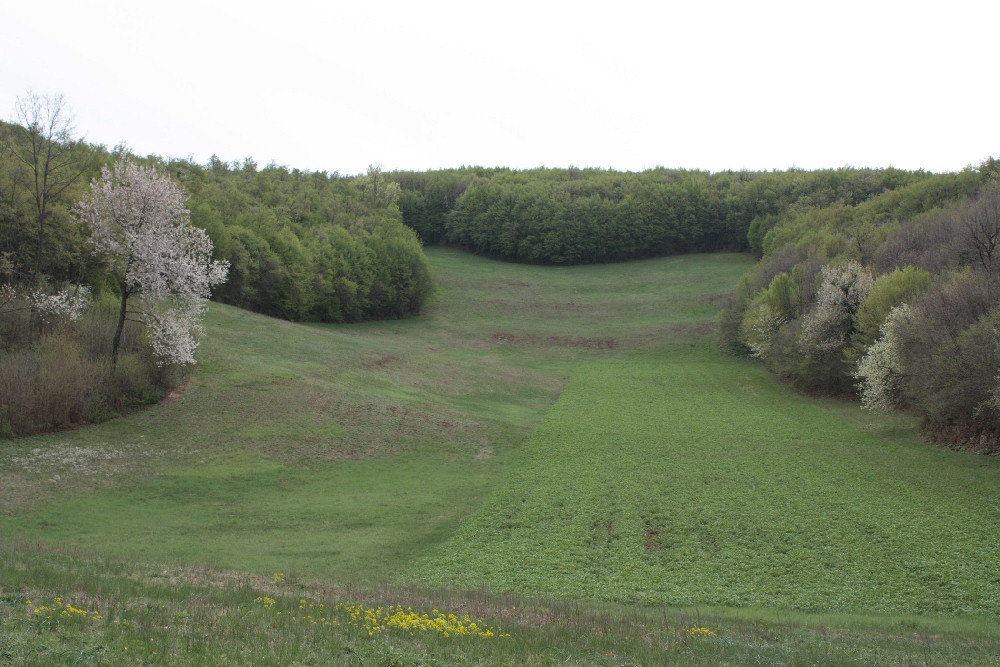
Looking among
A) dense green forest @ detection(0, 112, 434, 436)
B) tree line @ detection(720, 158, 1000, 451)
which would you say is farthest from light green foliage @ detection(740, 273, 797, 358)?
dense green forest @ detection(0, 112, 434, 436)

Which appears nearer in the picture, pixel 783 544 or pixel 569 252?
pixel 783 544

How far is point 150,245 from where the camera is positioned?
3253 centimetres

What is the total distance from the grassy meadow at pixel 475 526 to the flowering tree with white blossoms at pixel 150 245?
4.32m

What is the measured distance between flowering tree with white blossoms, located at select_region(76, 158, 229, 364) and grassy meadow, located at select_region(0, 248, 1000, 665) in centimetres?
432

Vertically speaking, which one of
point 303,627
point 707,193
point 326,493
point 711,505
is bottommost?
point 326,493

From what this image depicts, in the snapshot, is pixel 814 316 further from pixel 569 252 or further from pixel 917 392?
pixel 569 252

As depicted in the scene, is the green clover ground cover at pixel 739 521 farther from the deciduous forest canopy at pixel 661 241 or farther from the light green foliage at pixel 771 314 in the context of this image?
the light green foliage at pixel 771 314

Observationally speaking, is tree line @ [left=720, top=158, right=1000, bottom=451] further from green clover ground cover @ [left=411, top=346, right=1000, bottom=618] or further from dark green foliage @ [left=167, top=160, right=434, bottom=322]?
dark green foliage @ [left=167, top=160, right=434, bottom=322]

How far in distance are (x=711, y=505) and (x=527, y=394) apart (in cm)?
2787

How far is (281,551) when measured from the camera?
21438 millimetres

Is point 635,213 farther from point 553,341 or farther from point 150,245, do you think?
point 150,245

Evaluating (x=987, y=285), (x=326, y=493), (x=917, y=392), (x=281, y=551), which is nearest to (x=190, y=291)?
(x=326, y=493)

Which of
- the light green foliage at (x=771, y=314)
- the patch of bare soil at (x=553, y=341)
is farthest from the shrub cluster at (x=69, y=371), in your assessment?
the light green foliage at (x=771, y=314)

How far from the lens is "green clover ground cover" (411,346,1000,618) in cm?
1939
